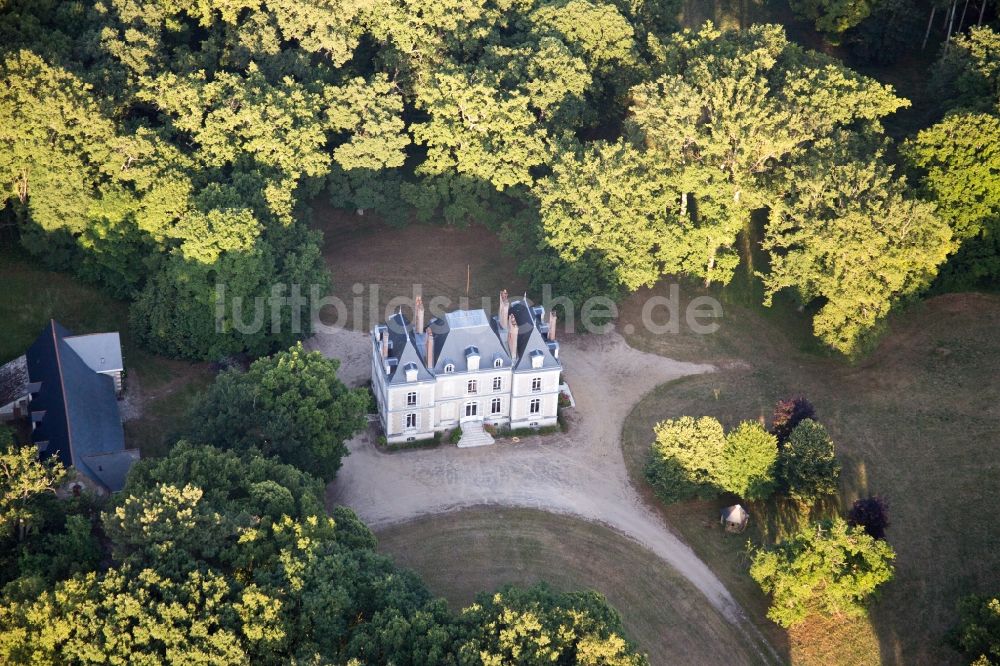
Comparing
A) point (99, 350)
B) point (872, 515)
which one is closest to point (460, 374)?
point (99, 350)

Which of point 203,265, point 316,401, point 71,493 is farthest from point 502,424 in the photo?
point 71,493

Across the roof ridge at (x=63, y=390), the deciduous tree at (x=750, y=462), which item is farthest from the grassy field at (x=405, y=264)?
the deciduous tree at (x=750, y=462)

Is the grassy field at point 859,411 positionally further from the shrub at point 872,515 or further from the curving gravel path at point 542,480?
the shrub at point 872,515

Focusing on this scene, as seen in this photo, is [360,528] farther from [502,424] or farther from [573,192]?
[573,192]

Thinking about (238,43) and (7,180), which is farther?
(238,43)

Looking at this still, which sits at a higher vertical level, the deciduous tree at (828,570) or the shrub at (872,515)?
the shrub at (872,515)

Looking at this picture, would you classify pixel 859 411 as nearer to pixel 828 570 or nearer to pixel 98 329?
pixel 828 570

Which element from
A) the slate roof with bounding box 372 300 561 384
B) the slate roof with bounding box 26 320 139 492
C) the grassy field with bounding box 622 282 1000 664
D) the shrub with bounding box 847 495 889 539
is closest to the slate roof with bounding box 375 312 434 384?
the slate roof with bounding box 372 300 561 384
